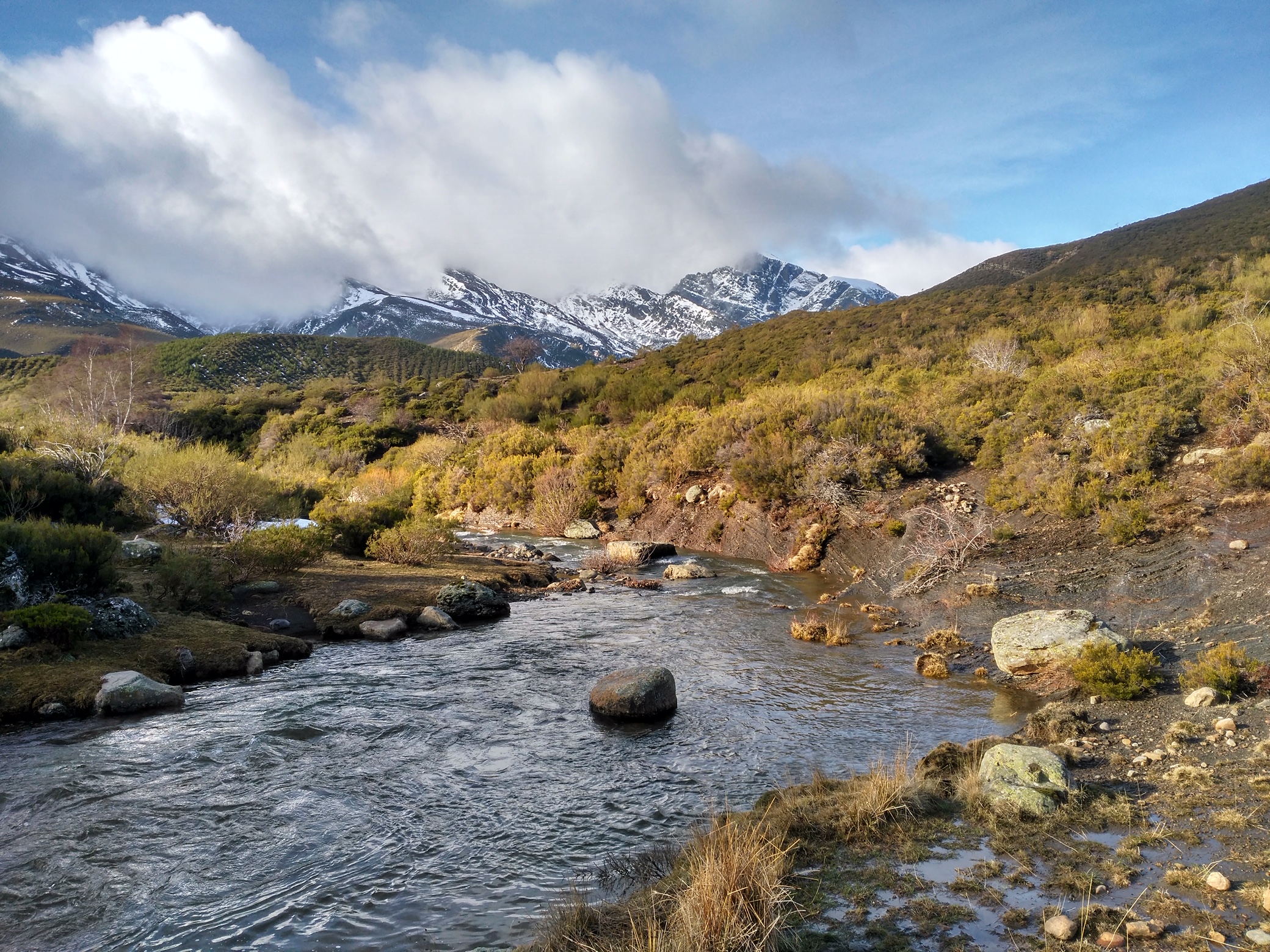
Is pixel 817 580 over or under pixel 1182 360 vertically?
under

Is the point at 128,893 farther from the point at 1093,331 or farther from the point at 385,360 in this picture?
the point at 385,360

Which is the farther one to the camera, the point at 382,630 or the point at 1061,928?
the point at 382,630


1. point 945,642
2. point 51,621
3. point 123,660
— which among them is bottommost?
point 945,642

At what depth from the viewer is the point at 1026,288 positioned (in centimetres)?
3822

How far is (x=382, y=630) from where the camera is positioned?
12.0 metres

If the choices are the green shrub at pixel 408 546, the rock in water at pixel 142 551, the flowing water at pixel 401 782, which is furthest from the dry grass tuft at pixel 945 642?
the rock in water at pixel 142 551

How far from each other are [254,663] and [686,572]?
32.6ft

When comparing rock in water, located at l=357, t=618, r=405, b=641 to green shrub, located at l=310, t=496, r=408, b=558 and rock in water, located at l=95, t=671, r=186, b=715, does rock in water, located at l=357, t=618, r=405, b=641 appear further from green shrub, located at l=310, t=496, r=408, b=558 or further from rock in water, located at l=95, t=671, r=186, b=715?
green shrub, located at l=310, t=496, r=408, b=558

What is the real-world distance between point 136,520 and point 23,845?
1566 cm

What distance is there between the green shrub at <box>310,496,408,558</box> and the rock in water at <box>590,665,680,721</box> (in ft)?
37.6

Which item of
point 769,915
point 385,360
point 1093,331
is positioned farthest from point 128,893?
point 385,360

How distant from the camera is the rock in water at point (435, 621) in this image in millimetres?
12742

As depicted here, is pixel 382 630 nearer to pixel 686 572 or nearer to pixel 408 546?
pixel 408 546

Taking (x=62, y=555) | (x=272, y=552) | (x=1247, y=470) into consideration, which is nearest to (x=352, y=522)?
(x=272, y=552)
